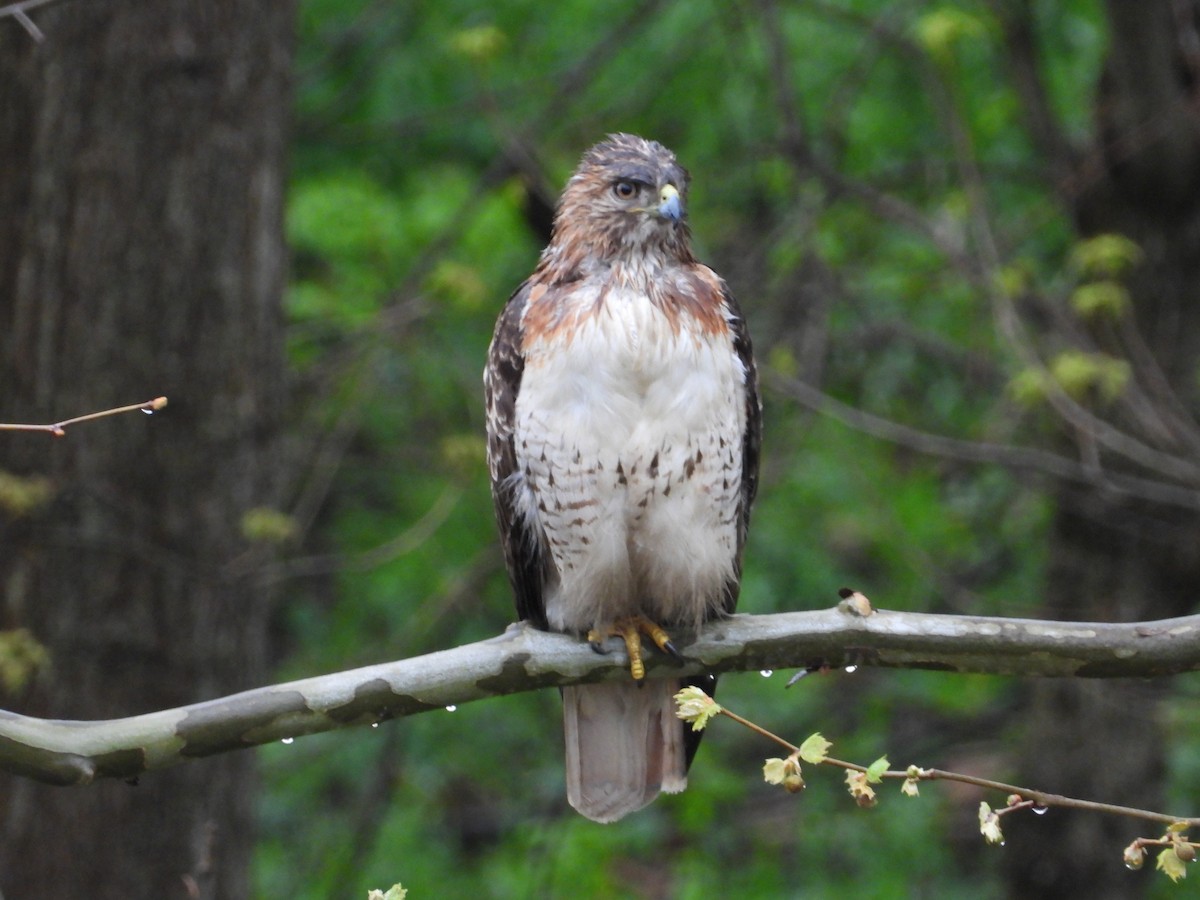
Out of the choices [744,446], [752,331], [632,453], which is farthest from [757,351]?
[632,453]

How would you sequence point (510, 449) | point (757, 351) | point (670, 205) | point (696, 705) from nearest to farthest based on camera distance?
point (696, 705) → point (670, 205) → point (510, 449) → point (757, 351)

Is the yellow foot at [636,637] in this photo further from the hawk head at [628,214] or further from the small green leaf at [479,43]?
the small green leaf at [479,43]

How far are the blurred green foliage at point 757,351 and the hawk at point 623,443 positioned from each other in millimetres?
2119

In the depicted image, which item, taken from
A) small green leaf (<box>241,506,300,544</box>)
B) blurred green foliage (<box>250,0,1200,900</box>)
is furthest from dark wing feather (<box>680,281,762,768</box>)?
blurred green foliage (<box>250,0,1200,900</box>)

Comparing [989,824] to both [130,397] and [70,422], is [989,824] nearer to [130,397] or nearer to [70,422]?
[70,422]

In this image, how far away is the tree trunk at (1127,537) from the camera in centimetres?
592

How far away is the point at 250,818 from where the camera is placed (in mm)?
4148

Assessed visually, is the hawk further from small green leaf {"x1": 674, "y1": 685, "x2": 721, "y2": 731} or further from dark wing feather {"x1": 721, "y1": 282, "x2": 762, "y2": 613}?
small green leaf {"x1": 674, "y1": 685, "x2": 721, "y2": 731}

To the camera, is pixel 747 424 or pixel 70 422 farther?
pixel 747 424

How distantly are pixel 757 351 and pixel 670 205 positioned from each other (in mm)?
2755

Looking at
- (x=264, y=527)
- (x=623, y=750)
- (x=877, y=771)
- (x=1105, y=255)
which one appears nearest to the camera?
(x=877, y=771)

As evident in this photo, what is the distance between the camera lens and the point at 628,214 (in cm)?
341

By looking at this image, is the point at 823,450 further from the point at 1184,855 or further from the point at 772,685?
the point at 1184,855

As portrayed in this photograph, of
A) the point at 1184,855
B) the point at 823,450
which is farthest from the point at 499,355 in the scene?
the point at 823,450
